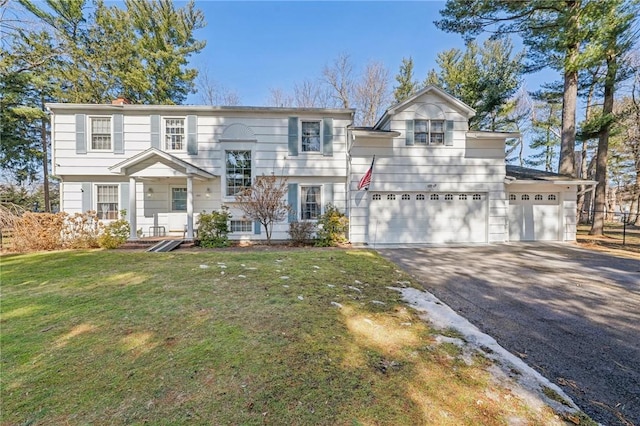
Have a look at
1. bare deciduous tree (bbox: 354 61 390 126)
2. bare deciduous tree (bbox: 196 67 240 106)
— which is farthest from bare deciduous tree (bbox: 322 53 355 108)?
bare deciduous tree (bbox: 196 67 240 106)

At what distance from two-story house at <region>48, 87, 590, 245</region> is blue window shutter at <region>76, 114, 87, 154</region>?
44mm

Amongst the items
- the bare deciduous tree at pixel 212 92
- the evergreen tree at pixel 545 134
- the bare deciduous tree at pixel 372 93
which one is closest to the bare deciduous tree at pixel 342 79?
the bare deciduous tree at pixel 372 93

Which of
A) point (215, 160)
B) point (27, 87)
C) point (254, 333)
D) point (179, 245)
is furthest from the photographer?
point (27, 87)

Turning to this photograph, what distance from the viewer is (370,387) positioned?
2.40 meters

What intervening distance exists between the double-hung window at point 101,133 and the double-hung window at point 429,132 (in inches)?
541

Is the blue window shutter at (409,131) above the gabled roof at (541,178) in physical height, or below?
above

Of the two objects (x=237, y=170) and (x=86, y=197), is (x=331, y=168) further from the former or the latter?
(x=86, y=197)

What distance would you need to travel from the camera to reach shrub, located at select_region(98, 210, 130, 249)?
9.41 m

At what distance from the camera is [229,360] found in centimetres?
275

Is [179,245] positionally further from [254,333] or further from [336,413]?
[336,413]

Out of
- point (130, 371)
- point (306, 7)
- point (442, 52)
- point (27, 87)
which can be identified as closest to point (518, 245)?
point (130, 371)

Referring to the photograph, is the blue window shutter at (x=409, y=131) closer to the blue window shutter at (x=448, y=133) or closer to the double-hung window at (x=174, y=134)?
the blue window shutter at (x=448, y=133)

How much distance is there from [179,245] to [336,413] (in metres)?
10.2

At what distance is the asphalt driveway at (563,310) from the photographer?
2.66 m
